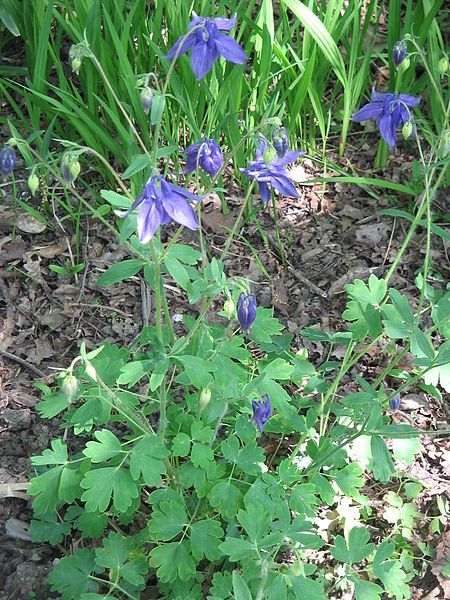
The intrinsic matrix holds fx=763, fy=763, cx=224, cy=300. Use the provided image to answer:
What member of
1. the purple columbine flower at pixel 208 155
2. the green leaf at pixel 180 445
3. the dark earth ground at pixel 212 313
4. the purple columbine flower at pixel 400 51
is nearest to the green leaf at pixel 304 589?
the green leaf at pixel 180 445

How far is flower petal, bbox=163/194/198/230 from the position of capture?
169cm

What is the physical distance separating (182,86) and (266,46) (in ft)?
1.24

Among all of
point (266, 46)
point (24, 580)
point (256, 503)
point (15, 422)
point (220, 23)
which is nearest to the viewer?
point (220, 23)

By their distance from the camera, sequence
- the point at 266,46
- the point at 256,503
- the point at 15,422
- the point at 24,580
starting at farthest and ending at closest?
the point at 266,46, the point at 15,422, the point at 24,580, the point at 256,503

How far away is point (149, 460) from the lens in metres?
2.03

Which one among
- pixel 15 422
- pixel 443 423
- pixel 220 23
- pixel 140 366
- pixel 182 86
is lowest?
pixel 443 423

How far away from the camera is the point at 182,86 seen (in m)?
3.12

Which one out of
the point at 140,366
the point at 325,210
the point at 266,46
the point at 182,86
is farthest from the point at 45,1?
the point at 140,366

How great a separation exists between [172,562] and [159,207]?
1057mm

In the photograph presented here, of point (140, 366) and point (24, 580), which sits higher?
point (140, 366)

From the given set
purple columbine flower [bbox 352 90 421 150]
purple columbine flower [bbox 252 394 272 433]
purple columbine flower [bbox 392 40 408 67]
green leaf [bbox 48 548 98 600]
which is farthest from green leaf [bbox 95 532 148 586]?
purple columbine flower [bbox 392 40 408 67]

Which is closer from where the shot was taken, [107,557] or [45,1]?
[107,557]

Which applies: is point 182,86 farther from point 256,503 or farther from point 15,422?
point 256,503

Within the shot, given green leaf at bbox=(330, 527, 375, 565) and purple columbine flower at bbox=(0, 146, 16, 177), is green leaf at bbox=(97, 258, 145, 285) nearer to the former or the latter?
purple columbine flower at bbox=(0, 146, 16, 177)
